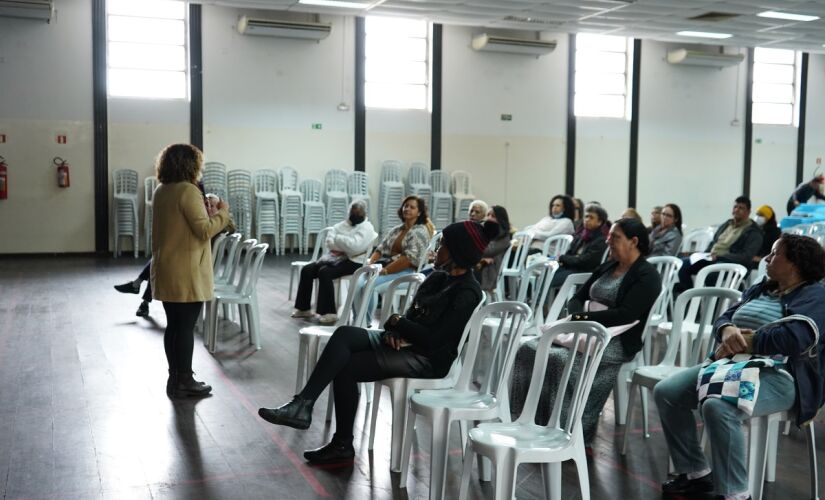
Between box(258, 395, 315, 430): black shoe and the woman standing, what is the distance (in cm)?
118

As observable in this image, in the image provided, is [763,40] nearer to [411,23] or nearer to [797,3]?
[797,3]

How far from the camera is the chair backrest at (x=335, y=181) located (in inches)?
498

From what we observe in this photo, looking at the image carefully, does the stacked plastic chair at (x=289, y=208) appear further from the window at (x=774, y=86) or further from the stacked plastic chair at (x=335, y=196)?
the window at (x=774, y=86)

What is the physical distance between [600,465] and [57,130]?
33.1ft

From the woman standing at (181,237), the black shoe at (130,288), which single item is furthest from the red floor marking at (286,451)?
the black shoe at (130,288)

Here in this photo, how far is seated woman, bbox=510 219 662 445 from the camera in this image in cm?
348

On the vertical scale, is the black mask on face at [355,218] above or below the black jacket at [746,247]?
above

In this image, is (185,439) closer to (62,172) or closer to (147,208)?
(147,208)

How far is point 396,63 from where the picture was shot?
43.3 ft

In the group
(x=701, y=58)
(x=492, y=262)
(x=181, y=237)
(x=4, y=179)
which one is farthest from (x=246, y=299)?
(x=701, y=58)

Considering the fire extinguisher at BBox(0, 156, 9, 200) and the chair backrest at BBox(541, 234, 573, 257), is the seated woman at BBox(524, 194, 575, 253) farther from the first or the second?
the fire extinguisher at BBox(0, 156, 9, 200)

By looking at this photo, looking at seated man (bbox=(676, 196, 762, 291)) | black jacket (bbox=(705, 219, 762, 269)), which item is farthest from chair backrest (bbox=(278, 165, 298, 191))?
black jacket (bbox=(705, 219, 762, 269))

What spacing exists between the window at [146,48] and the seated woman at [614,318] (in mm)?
9551

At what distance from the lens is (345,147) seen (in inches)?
510
